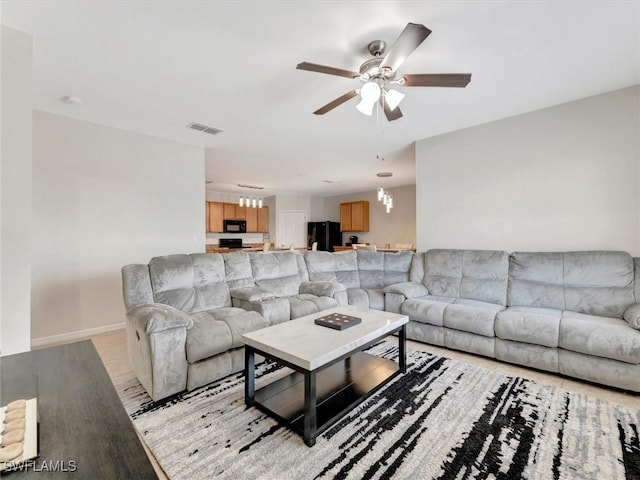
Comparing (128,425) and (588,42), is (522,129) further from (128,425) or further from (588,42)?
(128,425)

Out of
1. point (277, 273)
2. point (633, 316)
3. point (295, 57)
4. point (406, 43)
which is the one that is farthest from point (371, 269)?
point (406, 43)

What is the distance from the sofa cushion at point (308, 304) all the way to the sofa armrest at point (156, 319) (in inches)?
42.6

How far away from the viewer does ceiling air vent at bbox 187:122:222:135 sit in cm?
362

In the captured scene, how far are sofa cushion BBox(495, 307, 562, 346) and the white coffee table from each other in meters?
1.02

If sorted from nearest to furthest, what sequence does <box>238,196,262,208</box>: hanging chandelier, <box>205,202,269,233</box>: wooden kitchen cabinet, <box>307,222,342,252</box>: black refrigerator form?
<box>238,196,262,208</box>: hanging chandelier
<box>205,202,269,233</box>: wooden kitchen cabinet
<box>307,222,342,252</box>: black refrigerator

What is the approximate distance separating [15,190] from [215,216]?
6032 millimetres

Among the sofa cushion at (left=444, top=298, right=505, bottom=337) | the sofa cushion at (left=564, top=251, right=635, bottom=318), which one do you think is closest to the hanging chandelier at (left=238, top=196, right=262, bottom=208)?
the sofa cushion at (left=444, top=298, right=505, bottom=337)

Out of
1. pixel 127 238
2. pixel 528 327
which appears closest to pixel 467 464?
pixel 528 327

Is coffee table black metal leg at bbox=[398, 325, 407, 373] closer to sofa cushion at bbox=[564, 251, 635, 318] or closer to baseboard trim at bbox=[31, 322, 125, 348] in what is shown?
sofa cushion at bbox=[564, 251, 635, 318]

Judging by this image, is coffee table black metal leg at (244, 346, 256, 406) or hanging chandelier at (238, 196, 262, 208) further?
hanging chandelier at (238, 196, 262, 208)

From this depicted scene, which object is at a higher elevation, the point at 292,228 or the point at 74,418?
the point at 292,228

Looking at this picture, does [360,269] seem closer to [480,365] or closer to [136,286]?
[480,365]

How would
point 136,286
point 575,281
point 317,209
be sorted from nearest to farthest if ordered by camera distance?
point 136,286 < point 575,281 < point 317,209

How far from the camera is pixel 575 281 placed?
2.84 meters
